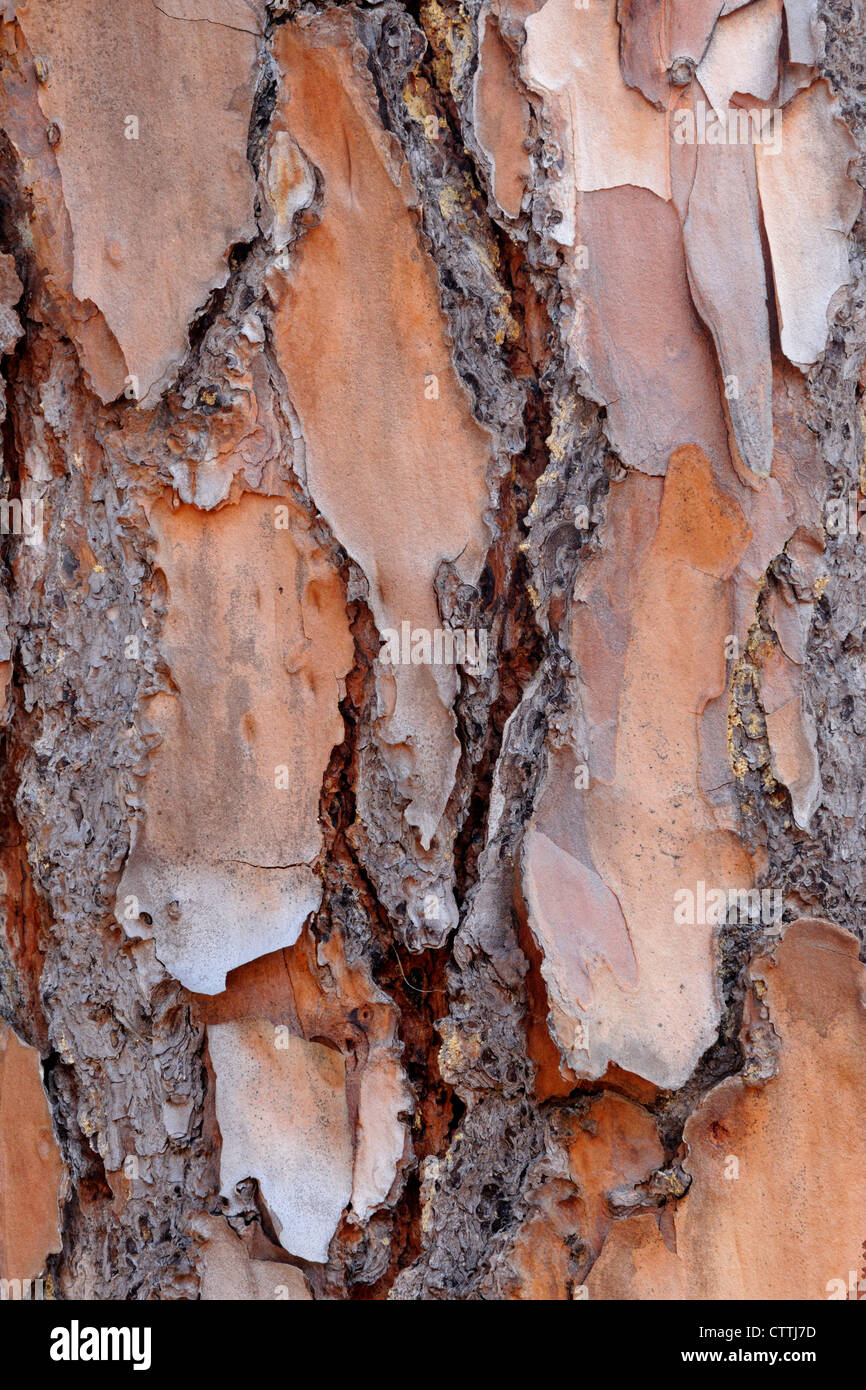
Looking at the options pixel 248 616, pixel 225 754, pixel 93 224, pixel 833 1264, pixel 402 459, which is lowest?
pixel 833 1264

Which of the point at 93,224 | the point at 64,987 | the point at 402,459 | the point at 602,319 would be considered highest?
the point at 93,224

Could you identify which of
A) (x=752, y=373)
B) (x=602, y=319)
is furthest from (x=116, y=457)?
(x=752, y=373)

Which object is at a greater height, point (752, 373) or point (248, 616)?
point (752, 373)

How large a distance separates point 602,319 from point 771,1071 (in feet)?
2.35

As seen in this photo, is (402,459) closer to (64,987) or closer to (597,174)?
(597,174)

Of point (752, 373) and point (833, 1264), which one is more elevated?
point (752, 373)

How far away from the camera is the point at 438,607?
1029 millimetres

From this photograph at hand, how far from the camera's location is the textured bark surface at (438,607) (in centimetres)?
100

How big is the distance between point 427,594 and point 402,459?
0.44ft

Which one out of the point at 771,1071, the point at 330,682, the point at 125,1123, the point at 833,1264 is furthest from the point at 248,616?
the point at 833,1264

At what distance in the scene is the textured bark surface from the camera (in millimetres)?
1005

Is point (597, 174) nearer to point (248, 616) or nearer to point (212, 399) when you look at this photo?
point (212, 399)

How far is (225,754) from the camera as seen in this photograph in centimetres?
104

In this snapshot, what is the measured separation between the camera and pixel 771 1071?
976 mm
